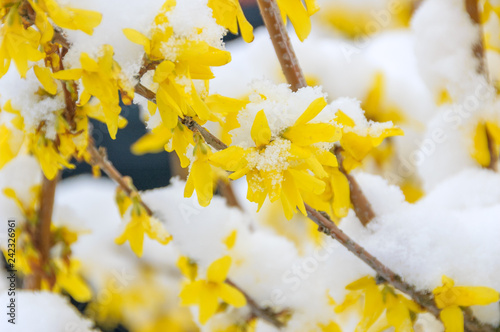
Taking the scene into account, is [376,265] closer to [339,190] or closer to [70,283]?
[339,190]

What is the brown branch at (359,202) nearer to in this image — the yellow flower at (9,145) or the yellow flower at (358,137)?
the yellow flower at (358,137)

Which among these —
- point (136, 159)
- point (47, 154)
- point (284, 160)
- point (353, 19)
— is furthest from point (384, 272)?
point (136, 159)

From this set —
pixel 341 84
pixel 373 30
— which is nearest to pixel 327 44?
pixel 341 84

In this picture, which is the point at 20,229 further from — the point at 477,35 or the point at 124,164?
the point at 124,164

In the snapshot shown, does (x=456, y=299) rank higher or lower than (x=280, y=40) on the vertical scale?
lower

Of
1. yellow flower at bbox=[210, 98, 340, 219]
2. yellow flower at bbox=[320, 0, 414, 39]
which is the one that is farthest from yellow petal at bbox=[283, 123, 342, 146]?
yellow flower at bbox=[320, 0, 414, 39]

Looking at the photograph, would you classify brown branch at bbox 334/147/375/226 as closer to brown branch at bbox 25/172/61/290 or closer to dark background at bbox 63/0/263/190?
brown branch at bbox 25/172/61/290

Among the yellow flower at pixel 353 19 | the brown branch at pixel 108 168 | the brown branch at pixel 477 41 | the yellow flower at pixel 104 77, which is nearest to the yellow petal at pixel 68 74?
the yellow flower at pixel 104 77
